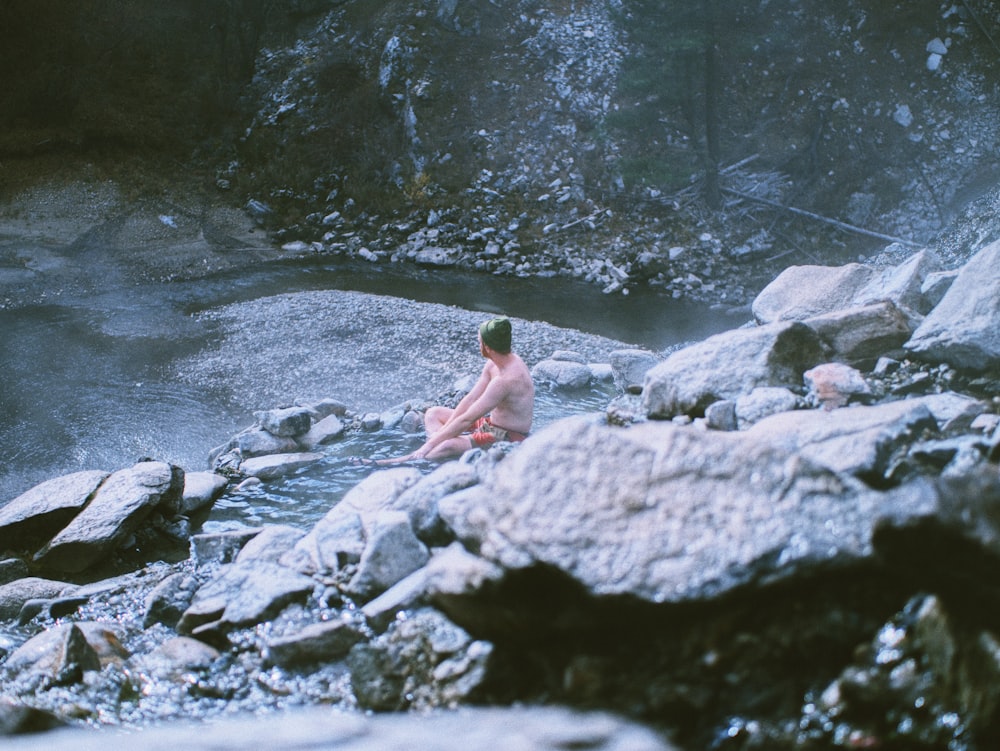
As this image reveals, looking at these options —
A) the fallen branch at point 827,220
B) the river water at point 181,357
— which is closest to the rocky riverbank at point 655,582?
the river water at point 181,357

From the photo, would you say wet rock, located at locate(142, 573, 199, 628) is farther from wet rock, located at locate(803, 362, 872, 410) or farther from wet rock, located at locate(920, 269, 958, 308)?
wet rock, located at locate(920, 269, 958, 308)

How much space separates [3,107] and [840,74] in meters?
16.9

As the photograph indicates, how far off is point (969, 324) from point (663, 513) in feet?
10.9

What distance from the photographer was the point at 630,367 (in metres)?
7.88

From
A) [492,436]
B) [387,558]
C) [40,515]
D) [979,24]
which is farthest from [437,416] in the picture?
[979,24]

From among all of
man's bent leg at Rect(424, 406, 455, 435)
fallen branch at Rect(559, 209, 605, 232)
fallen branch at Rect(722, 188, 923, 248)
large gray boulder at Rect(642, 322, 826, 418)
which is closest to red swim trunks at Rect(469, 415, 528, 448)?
man's bent leg at Rect(424, 406, 455, 435)

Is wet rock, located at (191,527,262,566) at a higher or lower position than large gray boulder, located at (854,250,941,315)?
lower

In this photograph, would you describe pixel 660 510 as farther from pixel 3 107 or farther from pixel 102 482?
pixel 3 107

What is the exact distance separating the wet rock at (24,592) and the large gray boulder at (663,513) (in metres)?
3.27

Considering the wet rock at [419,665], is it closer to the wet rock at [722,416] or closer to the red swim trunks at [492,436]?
the wet rock at [722,416]

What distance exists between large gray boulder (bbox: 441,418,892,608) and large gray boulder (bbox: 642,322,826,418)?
2236 millimetres

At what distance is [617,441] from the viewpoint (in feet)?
9.98

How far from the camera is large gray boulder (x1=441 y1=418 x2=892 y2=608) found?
2.48 m

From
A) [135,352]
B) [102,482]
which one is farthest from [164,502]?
[135,352]
